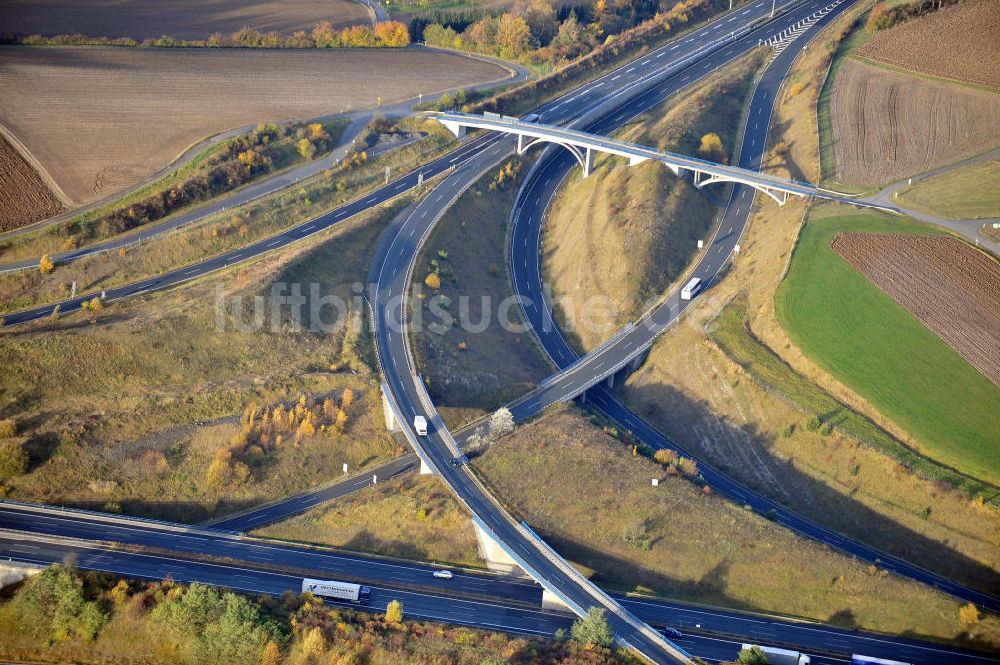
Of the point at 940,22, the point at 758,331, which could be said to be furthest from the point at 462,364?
the point at 940,22

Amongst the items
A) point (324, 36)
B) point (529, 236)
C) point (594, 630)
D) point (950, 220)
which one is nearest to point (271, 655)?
point (594, 630)

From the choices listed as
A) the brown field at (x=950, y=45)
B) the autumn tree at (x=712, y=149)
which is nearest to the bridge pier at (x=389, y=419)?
the autumn tree at (x=712, y=149)

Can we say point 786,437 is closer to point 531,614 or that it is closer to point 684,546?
point 684,546

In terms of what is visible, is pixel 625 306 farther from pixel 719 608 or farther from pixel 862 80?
pixel 862 80

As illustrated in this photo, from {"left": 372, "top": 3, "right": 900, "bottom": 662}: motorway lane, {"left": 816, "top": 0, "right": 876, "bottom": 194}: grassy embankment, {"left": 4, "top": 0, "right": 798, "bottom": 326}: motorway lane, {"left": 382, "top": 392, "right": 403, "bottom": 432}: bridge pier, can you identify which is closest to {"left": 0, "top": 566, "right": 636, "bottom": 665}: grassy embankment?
{"left": 372, "top": 3, "right": 900, "bottom": 662}: motorway lane

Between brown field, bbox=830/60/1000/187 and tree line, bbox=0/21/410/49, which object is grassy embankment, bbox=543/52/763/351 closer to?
brown field, bbox=830/60/1000/187

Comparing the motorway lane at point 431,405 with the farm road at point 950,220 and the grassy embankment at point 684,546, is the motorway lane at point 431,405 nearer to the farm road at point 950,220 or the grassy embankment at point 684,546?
the grassy embankment at point 684,546
